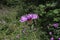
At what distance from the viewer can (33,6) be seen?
451 cm

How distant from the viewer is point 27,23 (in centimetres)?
359

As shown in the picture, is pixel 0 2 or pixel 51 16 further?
pixel 0 2

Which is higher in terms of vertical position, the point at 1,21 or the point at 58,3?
the point at 58,3

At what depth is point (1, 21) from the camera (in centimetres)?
436

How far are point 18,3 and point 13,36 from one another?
3.87 ft

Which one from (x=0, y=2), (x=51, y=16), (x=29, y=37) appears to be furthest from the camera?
(x=0, y=2)

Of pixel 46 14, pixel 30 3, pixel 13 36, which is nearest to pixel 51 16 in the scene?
pixel 46 14

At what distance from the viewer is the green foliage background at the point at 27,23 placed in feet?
11.1

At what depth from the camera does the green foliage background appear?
11.1ft

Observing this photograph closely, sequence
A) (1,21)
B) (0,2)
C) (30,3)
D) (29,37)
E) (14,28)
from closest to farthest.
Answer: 1. (29,37)
2. (14,28)
3. (1,21)
4. (30,3)
5. (0,2)

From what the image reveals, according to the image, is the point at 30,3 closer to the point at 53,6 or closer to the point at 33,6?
the point at 33,6

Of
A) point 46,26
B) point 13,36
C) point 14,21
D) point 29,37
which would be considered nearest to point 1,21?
point 14,21

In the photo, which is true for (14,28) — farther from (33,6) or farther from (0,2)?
(0,2)

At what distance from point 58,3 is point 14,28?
879 mm
